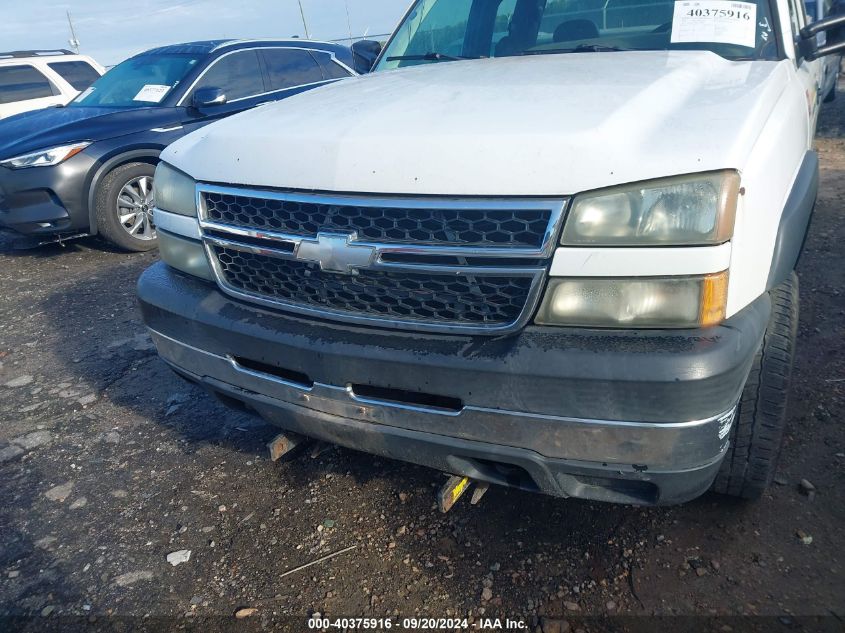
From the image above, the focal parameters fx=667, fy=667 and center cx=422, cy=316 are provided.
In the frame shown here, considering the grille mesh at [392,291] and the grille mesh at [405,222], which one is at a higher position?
the grille mesh at [405,222]

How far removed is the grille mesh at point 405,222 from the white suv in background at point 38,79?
932 cm

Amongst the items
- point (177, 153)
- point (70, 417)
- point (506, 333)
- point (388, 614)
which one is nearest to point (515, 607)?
point (388, 614)

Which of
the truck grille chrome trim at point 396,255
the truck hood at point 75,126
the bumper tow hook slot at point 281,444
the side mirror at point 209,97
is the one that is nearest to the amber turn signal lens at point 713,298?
the truck grille chrome trim at point 396,255

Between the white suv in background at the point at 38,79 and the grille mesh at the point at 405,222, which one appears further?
the white suv in background at the point at 38,79

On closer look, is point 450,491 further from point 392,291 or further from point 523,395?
point 392,291

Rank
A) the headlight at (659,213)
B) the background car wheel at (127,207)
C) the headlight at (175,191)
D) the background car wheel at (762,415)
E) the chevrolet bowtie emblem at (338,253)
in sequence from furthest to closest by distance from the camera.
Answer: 1. the background car wheel at (127,207)
2. the headlight at (175,191)
3. the background car wheel at (762,415)
4. the chevrolet bowtie emblem at (338,253)
5. the headlight at (659,213)

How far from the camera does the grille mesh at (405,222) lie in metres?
1.70

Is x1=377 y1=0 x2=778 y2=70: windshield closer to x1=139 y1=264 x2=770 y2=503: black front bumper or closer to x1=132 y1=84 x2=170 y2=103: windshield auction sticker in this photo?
x1=139 y1=264 x2=770 y2=503: black front bumper

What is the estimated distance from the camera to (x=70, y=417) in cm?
335

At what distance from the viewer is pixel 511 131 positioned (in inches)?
69.8

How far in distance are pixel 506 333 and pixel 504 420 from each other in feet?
0.74

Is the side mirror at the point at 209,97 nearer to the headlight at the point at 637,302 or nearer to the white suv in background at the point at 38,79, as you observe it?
the white suv in background at the point at 38,79

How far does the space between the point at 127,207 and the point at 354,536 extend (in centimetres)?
481

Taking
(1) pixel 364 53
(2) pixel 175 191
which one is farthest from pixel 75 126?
(2) pixel 175 191
